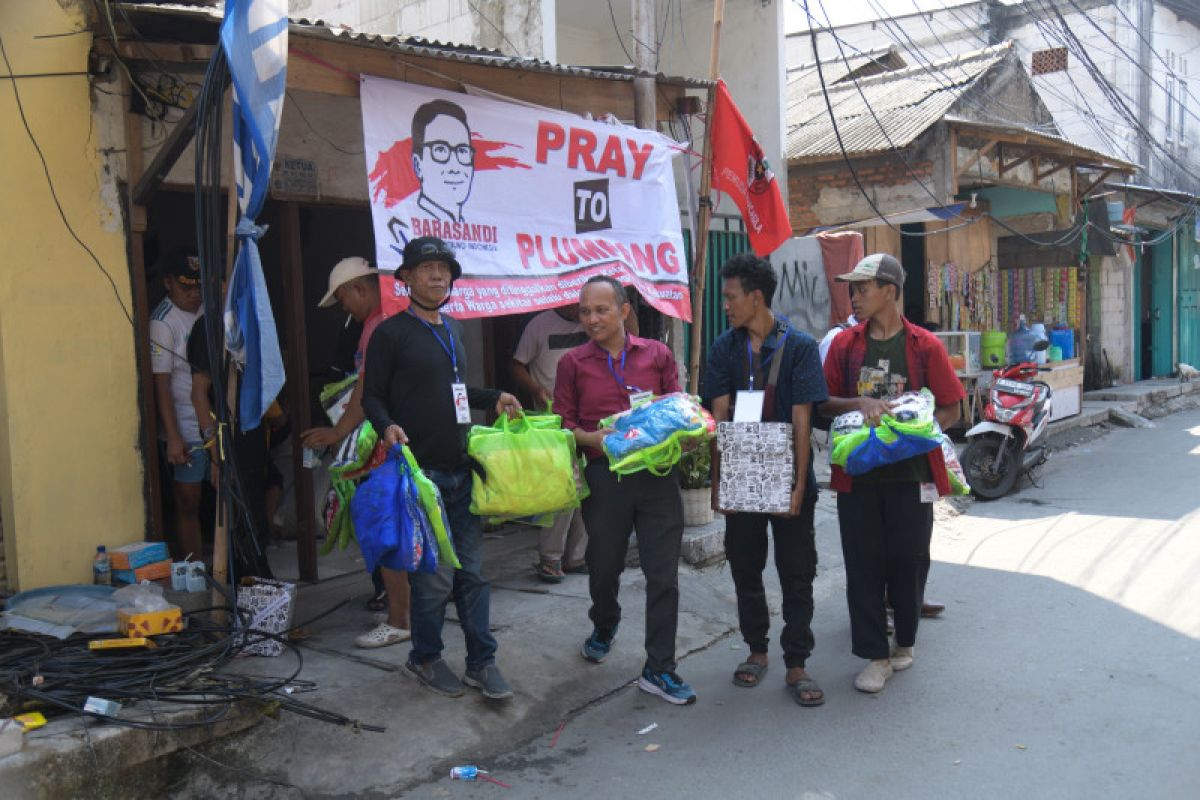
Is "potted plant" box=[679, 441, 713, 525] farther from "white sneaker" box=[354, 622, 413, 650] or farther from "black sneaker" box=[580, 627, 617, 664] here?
"white sneaker" box=[354, 622, 413, 650]

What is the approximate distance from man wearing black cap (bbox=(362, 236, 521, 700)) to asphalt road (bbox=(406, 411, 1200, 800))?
516 millimetres

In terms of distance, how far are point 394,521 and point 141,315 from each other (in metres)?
1.93

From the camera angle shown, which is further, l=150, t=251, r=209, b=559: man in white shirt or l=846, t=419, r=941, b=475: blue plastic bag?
l=150, t=251, r=209, b=559: man in white shirt

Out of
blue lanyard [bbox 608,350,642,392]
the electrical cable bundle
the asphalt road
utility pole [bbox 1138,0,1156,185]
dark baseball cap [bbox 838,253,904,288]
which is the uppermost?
utility pole [bbox 1138,0,1156,185]

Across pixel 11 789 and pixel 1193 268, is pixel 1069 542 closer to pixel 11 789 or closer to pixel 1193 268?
pixel 11 789

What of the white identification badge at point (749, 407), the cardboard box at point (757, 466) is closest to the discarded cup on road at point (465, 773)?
the cardboard box at point (757, 466)

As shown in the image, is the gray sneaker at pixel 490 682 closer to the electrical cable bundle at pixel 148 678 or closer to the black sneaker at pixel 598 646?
the electrical cable bundle at pixel 148 678

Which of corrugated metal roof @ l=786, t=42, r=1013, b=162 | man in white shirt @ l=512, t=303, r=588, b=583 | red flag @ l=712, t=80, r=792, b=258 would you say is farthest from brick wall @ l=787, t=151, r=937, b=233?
man in white shirt @ l=512, t=303, r=588, b=583

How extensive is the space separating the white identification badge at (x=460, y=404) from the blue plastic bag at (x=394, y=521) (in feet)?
1.15

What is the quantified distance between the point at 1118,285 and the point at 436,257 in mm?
19609

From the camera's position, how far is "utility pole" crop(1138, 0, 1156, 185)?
2312 cm

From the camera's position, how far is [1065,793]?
3479 mm

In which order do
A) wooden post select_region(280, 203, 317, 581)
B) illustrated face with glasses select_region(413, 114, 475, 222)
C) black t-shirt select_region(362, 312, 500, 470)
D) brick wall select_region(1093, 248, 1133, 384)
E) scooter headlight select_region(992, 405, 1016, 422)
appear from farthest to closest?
brick wall select_region(1093, 248, 1133, 384) → scooter headlight select_region(992, 405, 1016, 422) → wooden post select_region(280, 203, 317, 581) → illustrated face with glasses select_region(413, 114, 475, 222) → black t-shirt select_region(362, 312, 500, 470)

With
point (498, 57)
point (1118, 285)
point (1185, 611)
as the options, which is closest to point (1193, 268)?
point (1118, 285)
